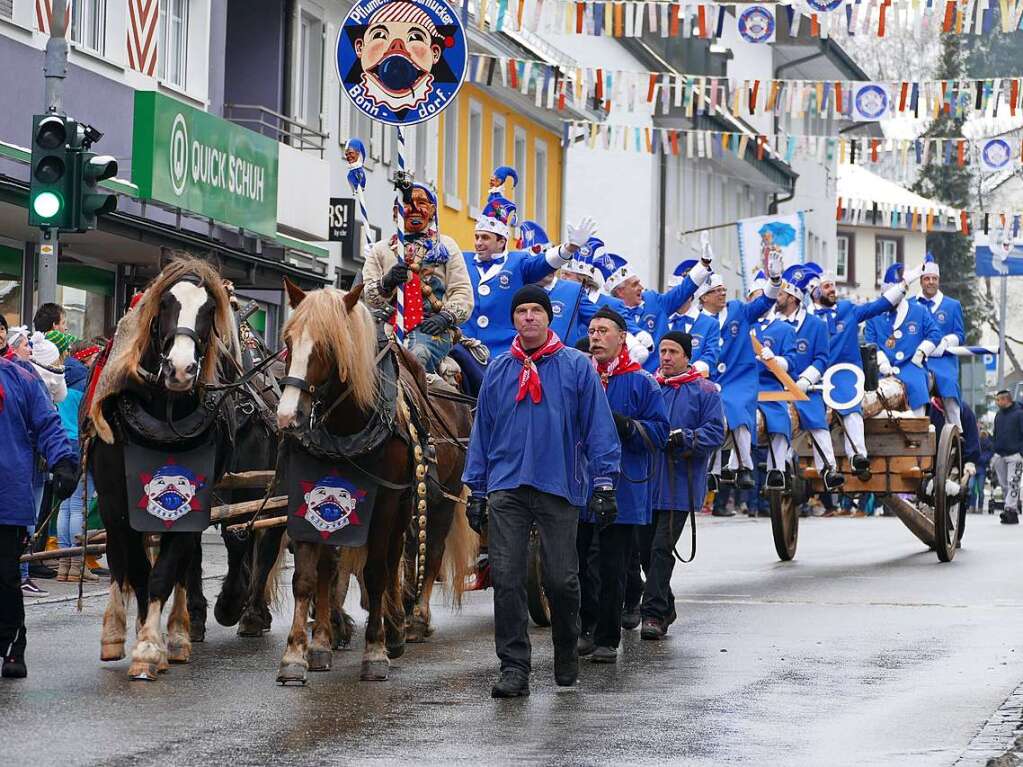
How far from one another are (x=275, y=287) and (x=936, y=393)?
8.65m

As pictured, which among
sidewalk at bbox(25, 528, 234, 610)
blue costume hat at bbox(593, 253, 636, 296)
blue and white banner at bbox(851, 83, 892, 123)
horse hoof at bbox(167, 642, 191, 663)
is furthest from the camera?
blue and white banner at bbox(851, 83, 892, 123)

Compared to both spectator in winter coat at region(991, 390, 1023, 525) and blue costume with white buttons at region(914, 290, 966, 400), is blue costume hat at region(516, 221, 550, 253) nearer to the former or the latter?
blue costume with white buttons at region(914, 290, 966, 400)

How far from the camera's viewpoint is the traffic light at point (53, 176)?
15.2m

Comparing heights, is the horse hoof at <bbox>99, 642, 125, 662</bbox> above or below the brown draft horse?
below

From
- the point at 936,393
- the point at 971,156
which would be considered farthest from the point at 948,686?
the point at 971,156

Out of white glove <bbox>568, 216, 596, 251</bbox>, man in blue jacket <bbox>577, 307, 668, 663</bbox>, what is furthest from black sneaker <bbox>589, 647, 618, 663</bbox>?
white glove <bbox>568, 216, 596, 251</bbox>

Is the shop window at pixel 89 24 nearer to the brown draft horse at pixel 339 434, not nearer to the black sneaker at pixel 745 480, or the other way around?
the black sneaker at pixel 745 480

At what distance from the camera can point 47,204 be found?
1520 centimetres

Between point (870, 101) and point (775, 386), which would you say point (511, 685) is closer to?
point (775, 386)

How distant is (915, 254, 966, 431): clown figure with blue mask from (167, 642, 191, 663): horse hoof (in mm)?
11736

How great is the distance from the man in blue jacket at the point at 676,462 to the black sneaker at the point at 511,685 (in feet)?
9.31

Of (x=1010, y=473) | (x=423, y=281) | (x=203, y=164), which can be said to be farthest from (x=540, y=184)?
(x=423, y=281)

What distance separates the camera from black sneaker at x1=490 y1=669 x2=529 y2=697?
33.0 feet

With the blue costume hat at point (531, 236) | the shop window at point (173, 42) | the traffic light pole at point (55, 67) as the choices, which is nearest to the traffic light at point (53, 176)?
the traffic light pole at point (55, 67)
